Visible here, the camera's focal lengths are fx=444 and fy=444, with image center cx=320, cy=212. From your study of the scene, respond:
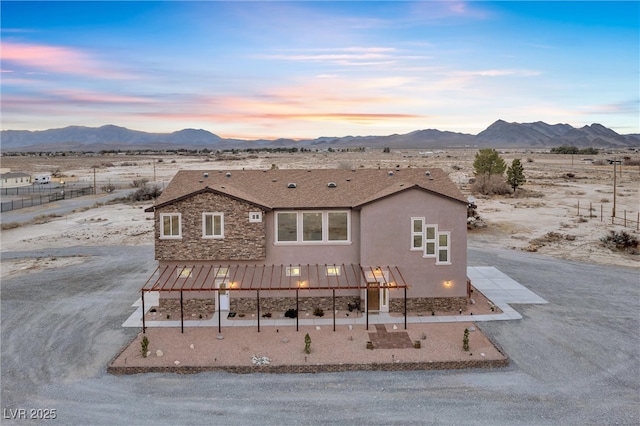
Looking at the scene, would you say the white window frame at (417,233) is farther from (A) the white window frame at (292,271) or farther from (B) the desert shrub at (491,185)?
(B) the desert shrub at (491,185)

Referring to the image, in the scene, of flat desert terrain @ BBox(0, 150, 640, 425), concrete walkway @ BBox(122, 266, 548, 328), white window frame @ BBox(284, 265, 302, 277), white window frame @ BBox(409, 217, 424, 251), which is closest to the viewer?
flat desert terrain @ BBox(0, 150, 640, 425)

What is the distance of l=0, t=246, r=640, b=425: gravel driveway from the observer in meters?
14.7

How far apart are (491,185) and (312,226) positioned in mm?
50382

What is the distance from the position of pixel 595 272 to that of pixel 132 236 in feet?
127

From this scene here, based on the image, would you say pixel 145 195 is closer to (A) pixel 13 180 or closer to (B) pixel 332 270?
(A) pixel 13 180

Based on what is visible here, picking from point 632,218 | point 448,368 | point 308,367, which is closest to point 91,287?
point 308,367

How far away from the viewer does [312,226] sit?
2389cm

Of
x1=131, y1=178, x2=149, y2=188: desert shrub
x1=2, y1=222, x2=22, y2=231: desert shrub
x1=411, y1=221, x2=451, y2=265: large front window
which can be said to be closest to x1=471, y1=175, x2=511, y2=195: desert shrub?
x1=411, y1=221, x2=451, y2=265: large front window

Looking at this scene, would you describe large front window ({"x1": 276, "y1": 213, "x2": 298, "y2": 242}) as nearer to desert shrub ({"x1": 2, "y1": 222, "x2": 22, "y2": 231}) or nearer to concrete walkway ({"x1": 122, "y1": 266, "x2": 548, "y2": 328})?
concrete walkway ({"x1": 122, "y1": 266, "x2": 548, "y2": 328})

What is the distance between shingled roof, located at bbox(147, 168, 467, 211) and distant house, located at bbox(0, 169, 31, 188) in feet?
229

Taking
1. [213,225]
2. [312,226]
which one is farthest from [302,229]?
[213,225]

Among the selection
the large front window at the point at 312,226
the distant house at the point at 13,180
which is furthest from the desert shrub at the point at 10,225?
the large front window at the point at 312,226

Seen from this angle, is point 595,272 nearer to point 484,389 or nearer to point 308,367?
point 484,389

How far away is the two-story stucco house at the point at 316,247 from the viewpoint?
23.0m
